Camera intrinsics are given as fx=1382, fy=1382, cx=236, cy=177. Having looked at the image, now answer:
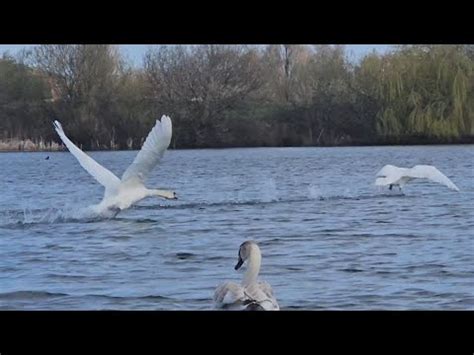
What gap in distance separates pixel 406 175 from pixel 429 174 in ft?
0.41

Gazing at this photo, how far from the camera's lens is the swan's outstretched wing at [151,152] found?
7.31 meters

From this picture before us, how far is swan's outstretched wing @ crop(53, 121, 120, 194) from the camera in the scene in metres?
7.41

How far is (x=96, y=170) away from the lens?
7.41 meters

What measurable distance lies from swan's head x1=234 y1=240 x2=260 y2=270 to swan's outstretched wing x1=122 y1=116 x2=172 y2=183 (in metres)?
0.71

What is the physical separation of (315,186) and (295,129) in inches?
14.8

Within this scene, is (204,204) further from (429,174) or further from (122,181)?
(429,174)

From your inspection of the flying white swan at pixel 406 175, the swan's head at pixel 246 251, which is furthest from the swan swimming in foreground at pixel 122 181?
the flying white swan at pixel 406 175

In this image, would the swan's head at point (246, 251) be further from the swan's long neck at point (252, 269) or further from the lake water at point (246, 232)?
the lake water at point (246, 232)

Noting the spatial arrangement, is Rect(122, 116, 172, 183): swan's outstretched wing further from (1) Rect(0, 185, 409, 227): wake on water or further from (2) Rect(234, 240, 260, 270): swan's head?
(2) Rect(234, 240, 260, 270): swan's head

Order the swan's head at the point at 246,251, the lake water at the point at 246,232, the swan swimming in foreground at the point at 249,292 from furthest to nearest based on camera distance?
the lake water at the point at 246,232 → the swan's head at the point at 246,251 → the swan swimming in foreground at the point at 249,292

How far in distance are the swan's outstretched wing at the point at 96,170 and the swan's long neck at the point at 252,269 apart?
0.92 m
